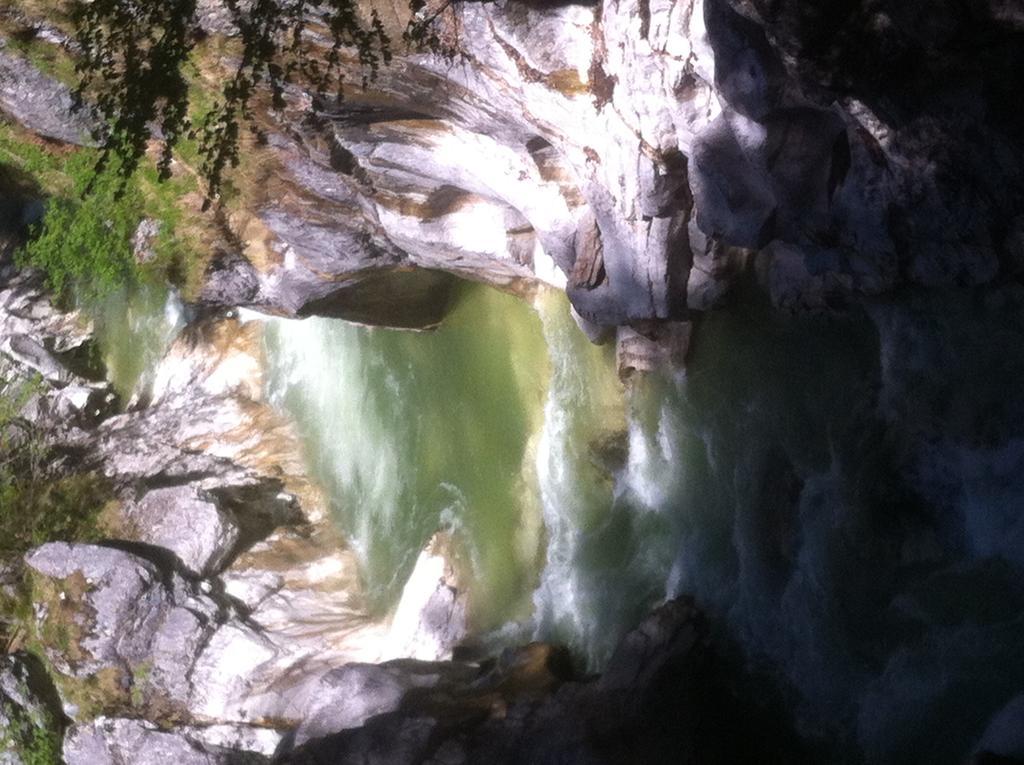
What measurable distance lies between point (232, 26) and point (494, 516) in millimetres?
4618

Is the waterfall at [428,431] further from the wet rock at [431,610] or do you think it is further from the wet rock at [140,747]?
the wet rock at [140,747]

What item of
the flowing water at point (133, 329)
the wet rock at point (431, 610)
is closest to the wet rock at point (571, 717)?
the wet rock at point (431, 610)

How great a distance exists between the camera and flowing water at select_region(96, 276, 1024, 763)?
4629 millimetres

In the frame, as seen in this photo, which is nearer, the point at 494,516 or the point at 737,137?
the point at 737,137

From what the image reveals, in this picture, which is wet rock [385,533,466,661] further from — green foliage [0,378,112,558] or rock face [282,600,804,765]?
green foliage [0,378,112,558]

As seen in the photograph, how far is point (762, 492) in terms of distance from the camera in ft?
19.5

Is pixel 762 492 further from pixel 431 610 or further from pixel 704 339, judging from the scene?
pixel 431 610

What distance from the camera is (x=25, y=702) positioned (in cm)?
945

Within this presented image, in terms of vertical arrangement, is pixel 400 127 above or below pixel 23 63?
below

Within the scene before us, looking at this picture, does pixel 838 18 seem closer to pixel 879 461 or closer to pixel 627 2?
pixel 627 2

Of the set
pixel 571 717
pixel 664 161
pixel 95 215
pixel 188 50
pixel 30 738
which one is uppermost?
pixel 188 50

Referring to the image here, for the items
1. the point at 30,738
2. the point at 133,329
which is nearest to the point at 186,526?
the point at 30,738

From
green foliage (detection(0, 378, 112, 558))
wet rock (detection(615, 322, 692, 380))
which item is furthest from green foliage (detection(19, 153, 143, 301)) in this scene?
wet rock (detection(615, 322, 692, 380))

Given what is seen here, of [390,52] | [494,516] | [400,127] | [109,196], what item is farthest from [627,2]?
[109,196]
